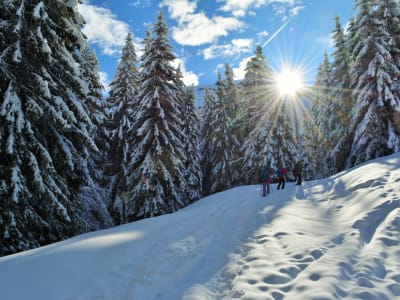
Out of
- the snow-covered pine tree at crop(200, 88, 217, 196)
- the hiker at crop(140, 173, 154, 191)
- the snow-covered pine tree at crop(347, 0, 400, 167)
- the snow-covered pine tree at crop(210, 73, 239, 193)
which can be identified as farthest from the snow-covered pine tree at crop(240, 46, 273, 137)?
the hiker at crop(140, 173, 154, 191)

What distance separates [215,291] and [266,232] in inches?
143

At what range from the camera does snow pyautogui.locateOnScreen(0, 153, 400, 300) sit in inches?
205

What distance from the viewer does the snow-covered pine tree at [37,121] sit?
8531 millimetres

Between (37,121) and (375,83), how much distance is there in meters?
21.0

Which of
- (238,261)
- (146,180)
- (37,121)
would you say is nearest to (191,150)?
(146,180)

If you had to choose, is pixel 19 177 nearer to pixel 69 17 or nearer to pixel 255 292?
pixel 69 17

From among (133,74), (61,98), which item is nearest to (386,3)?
(133,74)

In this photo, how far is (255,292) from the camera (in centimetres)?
537

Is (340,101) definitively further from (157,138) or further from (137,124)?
(137,124)

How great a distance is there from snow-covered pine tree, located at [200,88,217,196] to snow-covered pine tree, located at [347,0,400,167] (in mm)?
17225

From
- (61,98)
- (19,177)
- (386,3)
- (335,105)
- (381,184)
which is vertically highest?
(386,3)

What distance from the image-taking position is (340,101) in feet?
81.8

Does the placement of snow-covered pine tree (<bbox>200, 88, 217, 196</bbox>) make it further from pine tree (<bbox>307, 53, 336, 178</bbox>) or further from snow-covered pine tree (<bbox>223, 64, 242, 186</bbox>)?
pine tree (<bbox>307, 53, 336, 178</bbox>)

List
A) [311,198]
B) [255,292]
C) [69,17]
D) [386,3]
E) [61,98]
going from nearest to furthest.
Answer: [255,292], [61,98], [69,17], [311,198], [386,3]
